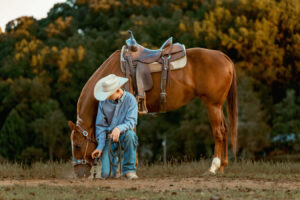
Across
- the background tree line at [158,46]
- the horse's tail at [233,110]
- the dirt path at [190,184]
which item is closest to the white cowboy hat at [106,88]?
the dirt path at [190,184]

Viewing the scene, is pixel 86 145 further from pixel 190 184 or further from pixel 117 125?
pixel 190 184

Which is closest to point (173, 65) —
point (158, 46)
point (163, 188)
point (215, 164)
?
point (215, 164)

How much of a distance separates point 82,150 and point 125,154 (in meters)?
0.75

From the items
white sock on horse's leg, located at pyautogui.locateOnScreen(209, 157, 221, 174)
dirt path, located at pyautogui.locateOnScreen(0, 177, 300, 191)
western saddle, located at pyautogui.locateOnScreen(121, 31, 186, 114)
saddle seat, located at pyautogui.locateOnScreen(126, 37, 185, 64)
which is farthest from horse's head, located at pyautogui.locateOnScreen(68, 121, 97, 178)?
white sock on horse's leg, located at pyautogui.locateOnScreen(209, 157, 221, 174)

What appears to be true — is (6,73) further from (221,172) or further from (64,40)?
(221,172)

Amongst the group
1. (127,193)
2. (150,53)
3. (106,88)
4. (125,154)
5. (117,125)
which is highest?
(150,53)

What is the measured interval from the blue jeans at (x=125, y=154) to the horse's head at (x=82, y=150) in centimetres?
35

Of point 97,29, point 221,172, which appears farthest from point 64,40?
point 221,172

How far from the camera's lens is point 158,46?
3634 cm

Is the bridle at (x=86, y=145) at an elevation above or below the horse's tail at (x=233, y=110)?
below

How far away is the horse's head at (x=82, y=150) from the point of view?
7957 millimetres

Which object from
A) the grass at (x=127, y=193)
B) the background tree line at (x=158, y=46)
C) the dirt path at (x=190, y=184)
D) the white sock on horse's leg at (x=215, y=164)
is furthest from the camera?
the background tree line at (x=158, y=46)

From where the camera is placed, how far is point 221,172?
8.96m

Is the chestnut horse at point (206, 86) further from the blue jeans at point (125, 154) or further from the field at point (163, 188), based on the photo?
the blue jeans at point (125, 154)
